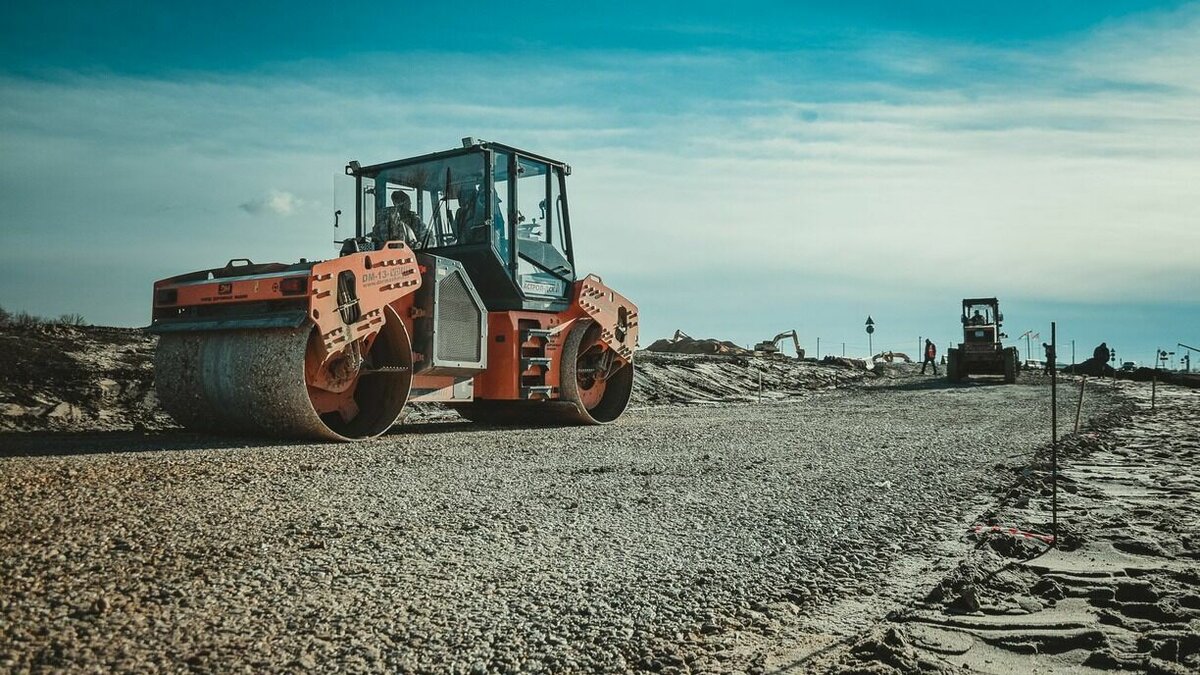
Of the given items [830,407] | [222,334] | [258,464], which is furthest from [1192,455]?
[222,334]

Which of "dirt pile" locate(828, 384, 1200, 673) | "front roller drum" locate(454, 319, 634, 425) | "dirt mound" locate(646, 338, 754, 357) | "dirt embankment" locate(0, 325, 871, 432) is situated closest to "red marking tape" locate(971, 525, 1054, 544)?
"dirt pile" locate(828, 384, 1200, 673)

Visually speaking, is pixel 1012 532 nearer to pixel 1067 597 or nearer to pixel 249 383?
pixel 1067 597

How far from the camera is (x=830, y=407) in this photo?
15297 mm

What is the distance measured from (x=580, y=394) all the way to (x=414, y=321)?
9.82 ft

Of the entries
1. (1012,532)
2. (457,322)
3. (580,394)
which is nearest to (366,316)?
(457,322)

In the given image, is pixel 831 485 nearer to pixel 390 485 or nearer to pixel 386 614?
pixel 390 485

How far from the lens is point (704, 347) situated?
3108cm

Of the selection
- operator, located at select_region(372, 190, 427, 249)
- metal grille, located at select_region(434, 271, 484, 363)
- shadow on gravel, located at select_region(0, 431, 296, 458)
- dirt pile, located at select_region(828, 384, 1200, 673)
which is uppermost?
operator, located at select_region(372, 190, 427, 249)

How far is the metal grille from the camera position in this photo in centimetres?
930

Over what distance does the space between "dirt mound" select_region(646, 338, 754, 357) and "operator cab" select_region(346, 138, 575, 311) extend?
18900 mm

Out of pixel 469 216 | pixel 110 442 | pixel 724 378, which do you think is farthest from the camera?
pixel 724 378

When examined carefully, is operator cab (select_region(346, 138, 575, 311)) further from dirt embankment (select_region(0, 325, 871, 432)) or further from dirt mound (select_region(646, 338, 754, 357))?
dirt mound (select_region(646, 338, 754, 357))

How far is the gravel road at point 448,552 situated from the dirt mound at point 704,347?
22680 millimetres

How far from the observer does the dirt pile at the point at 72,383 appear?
9.52 metres
